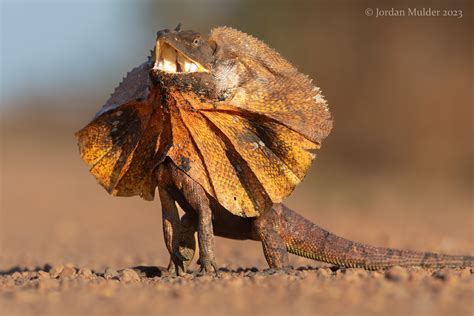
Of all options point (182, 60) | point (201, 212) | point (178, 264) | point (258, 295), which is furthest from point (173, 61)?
point (258, 295)

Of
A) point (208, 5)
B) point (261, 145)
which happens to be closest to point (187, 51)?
point (261, 145)

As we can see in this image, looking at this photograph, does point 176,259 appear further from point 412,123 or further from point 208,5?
point 208,5

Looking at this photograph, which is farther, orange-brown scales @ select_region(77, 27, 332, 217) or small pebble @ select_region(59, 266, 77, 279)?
small pebble @ select_region(59, 266, 77, 279)

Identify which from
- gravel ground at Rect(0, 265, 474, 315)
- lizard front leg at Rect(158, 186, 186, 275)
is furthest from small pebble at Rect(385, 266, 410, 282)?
lizard front leg at Rect(158, 186, 186, 275)

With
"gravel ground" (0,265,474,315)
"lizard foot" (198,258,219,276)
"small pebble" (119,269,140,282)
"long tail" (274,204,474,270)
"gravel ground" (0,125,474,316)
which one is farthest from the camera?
"long tail" (274,204,474,270)

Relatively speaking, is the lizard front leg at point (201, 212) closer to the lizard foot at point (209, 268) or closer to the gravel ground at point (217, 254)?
the lizard foot at point (209, 268)

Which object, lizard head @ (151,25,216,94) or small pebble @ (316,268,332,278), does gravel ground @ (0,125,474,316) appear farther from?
lizard head @ (151,25,216,94)

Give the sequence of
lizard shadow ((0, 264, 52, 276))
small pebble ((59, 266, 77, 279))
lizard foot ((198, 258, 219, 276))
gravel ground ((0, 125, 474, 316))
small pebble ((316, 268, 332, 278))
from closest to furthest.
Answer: gravel ground ((0, 125, 474, 316)), small pebble ((316, 268, 332, 278)), lizard foot ((198, 258, 219, 276)), small pebble ((59, 266, 77, 279)), lizard shadow ((0, 264, 52, 276))

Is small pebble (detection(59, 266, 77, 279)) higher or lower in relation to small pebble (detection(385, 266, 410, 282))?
lower
